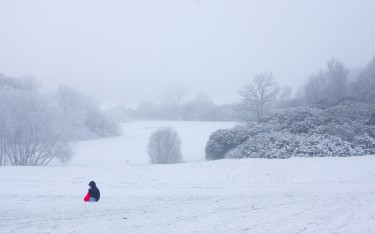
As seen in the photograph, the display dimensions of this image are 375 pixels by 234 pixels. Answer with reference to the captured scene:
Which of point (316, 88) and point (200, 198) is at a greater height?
point (316, 88)

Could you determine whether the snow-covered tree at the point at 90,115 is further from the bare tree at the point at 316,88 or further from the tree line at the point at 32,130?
the bare tree at the point at 316,88

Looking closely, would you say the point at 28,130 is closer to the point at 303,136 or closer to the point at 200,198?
the point at 200,198

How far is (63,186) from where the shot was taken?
16.0 meters

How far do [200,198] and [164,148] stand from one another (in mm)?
13158

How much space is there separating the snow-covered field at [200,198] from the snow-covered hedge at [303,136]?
156 centimetres

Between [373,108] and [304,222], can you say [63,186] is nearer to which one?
[304,222]

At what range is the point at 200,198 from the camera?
43.8 ft

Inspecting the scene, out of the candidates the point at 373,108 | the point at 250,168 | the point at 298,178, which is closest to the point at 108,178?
the point at 250,168

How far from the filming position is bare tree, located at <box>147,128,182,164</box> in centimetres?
2615

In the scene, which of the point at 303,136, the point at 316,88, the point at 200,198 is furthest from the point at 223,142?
the point at 316,88

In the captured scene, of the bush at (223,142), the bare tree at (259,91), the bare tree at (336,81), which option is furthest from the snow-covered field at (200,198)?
the bare tree at (336,81)

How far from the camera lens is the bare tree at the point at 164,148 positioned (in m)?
26.1

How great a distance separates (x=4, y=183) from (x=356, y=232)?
15838 mm

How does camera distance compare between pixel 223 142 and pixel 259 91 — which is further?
pixel 259 91
